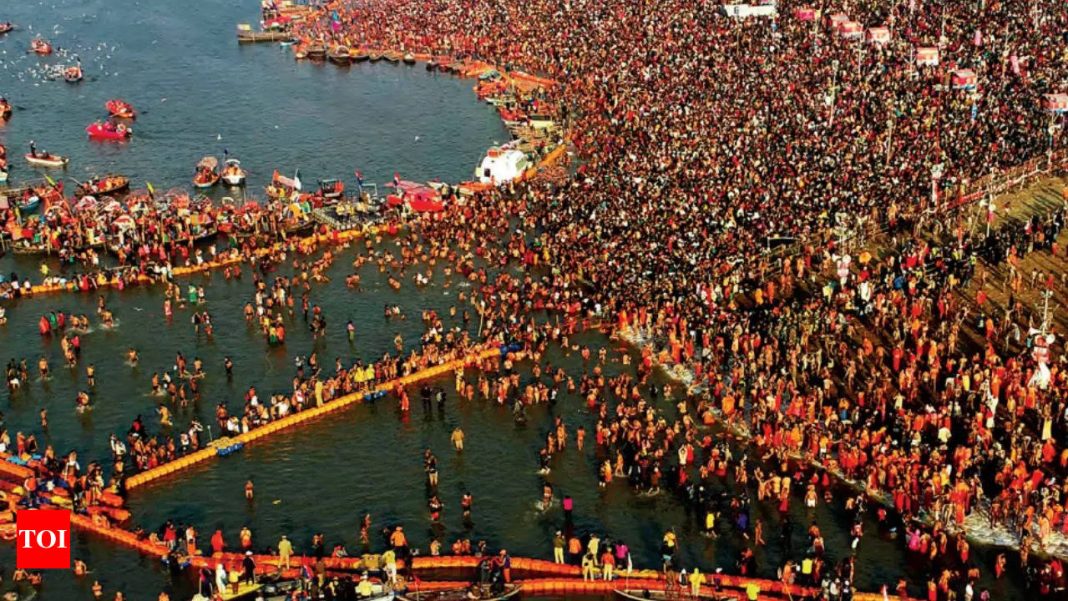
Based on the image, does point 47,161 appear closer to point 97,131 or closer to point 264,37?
point 97,131

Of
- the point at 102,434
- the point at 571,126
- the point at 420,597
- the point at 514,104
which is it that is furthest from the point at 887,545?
the point at 514,104

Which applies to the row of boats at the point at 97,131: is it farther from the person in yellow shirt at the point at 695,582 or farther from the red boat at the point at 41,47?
the person in yellow shirt at the point at 695,582

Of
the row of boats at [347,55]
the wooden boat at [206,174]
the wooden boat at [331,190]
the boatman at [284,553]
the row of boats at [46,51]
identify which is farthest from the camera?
the row of boats at [347,55]

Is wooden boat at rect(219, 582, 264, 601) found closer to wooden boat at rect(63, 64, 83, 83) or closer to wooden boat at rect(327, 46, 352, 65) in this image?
wooden boat at rect(327, 46, 352, 65)

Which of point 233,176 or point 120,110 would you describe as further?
point 120,110

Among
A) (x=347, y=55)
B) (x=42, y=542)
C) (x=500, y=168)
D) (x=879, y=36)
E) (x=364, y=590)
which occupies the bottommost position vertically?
(x=42, y=542)

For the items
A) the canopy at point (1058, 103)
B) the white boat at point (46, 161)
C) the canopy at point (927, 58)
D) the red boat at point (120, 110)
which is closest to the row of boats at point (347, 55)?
the red boat at point (120, 110)

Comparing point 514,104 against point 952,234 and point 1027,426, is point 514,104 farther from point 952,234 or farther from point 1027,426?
point 1027,426

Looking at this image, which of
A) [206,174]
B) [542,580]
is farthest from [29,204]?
[542,580]
